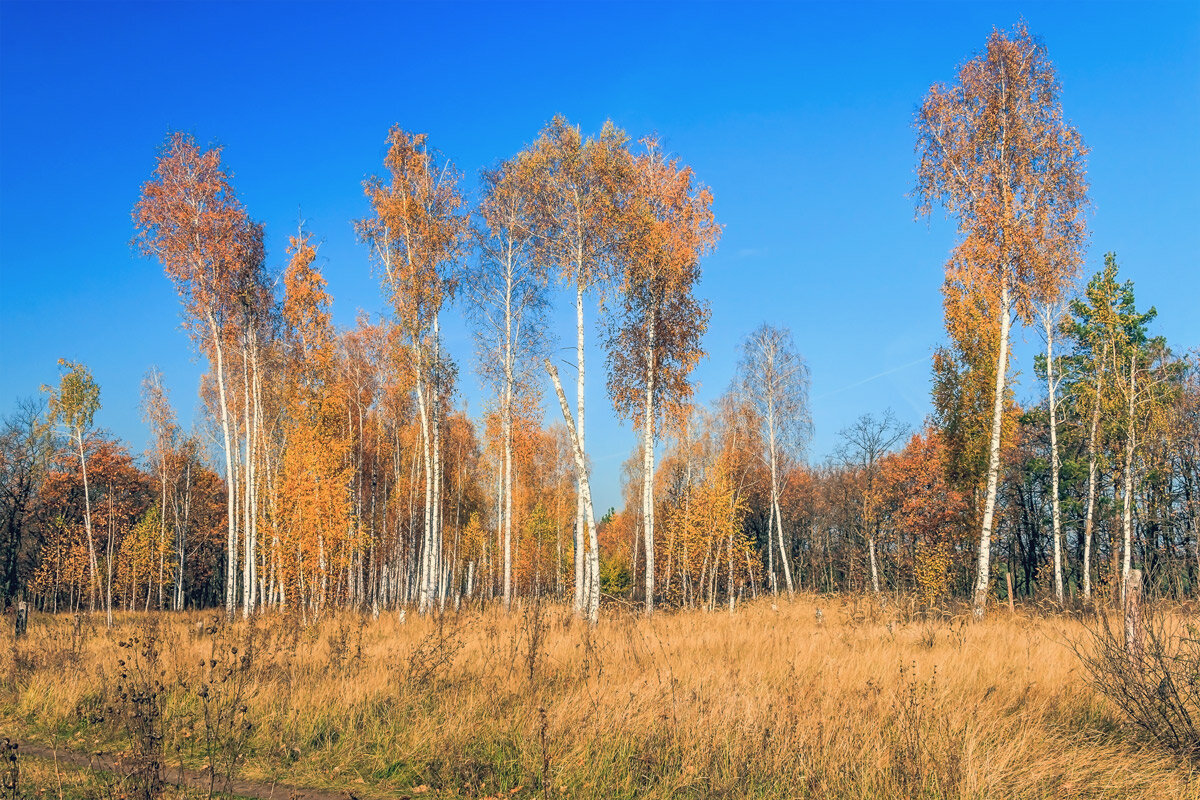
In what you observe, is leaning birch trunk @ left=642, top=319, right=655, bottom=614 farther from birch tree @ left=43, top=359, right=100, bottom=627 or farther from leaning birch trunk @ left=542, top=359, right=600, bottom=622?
birch tree @ left=43, top=359, right=100, bottom=627

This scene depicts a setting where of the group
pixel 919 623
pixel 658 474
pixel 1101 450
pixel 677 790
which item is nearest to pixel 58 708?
pixel 677 790

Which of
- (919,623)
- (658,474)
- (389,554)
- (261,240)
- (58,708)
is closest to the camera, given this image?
(58,708)

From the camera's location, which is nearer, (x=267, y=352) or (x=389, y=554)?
(x=267, y=352)

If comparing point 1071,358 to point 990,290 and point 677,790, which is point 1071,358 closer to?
point 990,290

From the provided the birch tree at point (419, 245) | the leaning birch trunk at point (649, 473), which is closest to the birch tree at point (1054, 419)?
the leaning birch trunk at point (649, 473)

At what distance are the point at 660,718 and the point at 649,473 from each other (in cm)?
1066

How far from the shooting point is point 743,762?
5.26 meters

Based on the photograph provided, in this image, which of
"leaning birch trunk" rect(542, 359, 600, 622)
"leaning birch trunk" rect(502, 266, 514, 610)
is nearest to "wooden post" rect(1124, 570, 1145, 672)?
"leaning birch trunk" rect(542, 359, 600, 622)

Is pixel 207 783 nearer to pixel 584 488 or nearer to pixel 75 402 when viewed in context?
pixel 584 488

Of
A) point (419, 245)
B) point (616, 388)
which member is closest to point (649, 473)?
point (616, 388)

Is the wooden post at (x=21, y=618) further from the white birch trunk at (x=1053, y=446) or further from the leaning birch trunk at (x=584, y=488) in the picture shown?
the white birch trunk at (x=1053, y=446)

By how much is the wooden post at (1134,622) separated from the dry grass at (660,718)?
1.89ft

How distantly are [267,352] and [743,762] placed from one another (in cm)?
2214

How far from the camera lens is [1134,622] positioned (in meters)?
5.93
